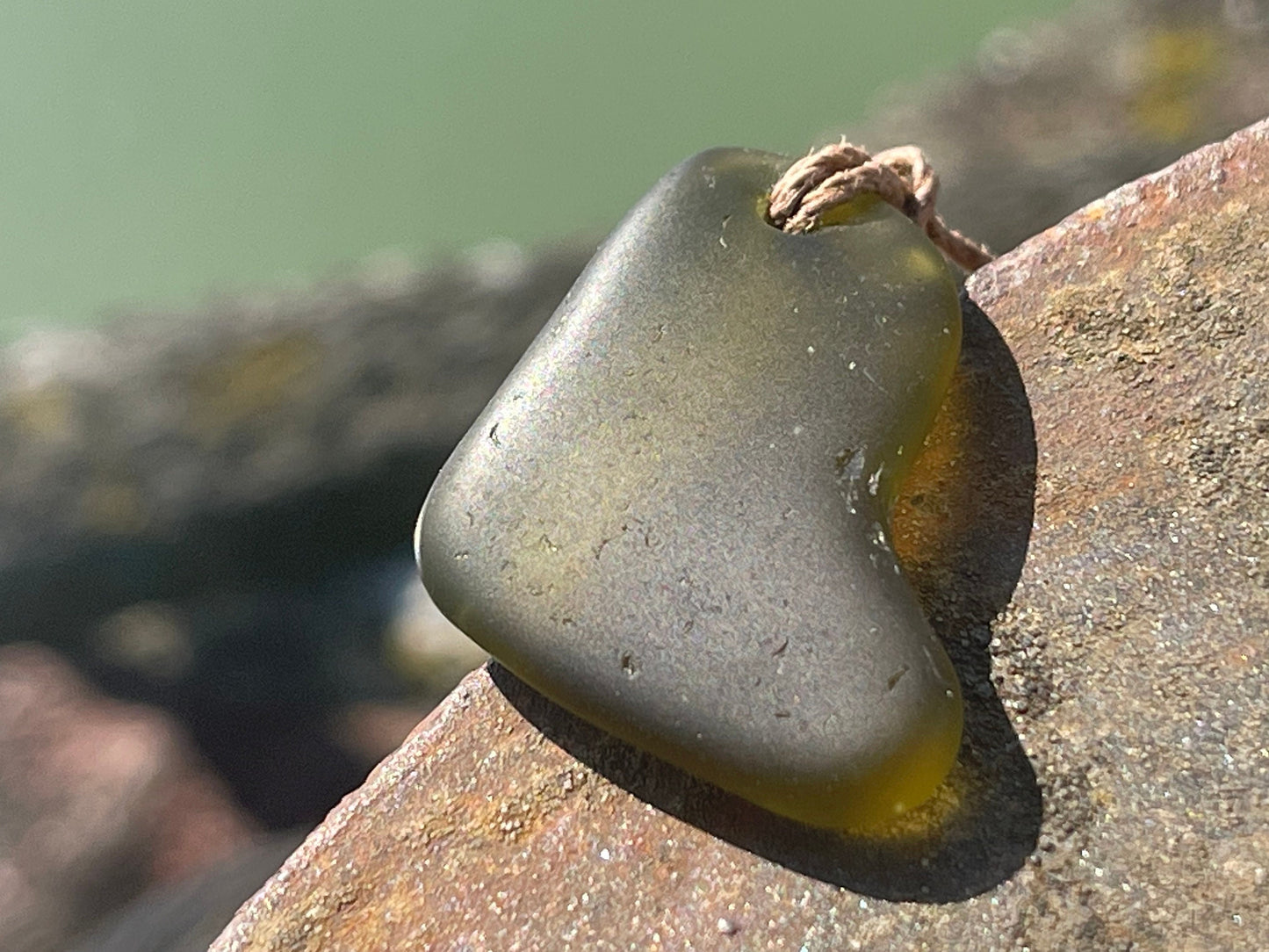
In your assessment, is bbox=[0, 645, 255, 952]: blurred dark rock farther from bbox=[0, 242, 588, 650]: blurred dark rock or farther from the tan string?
the tan string

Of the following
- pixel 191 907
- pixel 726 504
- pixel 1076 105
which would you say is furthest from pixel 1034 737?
pixel 1076 105

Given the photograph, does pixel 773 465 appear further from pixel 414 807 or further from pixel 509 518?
pixel 414 807

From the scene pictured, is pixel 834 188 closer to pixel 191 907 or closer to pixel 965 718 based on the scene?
pixel 965 718

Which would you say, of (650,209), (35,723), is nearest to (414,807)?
(650,209)

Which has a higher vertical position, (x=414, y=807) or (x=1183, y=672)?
(x=414, y=807)

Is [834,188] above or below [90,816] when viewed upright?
above

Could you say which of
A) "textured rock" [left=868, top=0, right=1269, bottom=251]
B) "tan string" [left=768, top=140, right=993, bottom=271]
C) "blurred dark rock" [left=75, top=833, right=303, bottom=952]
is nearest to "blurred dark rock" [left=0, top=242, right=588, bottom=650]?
"blurred dark rock" [left=75, top=833, right=303, bottom=952]

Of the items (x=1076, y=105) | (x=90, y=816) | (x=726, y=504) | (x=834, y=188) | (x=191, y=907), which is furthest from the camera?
(x=1076, y=105)

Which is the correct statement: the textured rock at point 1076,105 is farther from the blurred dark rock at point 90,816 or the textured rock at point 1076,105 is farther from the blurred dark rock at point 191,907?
the blurred dark rock at point 90,816
